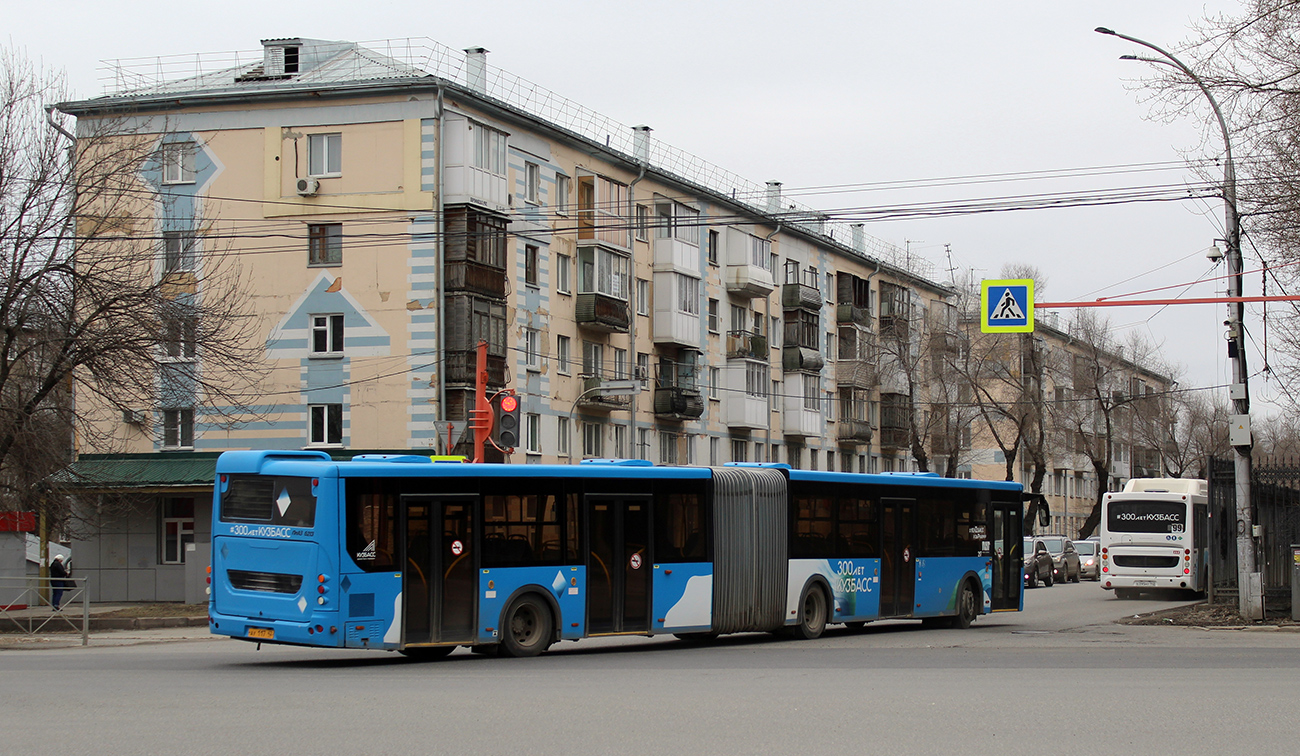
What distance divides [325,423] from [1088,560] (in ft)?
104

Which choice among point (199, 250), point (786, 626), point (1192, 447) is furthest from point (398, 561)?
point (1192, 447)

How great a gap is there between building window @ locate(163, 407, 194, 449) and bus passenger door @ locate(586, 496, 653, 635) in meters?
25.6

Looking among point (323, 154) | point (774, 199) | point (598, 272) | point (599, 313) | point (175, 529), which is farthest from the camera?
point (774, 199)

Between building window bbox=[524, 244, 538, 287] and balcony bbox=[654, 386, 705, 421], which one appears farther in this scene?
balcony bbox=[654, 386, 705, 421]

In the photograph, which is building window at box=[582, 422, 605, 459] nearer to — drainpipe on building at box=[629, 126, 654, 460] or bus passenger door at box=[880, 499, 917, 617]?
drainpipe on building at box=[629, 126, 654, 460]

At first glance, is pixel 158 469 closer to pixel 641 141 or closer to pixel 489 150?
pixel 489 150

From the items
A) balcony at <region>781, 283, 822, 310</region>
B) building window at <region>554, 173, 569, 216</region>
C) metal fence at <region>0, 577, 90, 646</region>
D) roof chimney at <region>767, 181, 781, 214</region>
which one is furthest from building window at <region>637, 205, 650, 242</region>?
metal fence at <region>0, 577, 90, 646</region>

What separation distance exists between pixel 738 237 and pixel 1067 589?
64.3ft

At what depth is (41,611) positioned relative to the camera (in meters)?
27.8

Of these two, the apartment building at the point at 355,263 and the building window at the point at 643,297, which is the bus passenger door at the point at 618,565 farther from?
the building window at the point at 643,297

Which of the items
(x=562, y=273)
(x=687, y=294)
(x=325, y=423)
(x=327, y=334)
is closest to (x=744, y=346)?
(x=687, y=294)

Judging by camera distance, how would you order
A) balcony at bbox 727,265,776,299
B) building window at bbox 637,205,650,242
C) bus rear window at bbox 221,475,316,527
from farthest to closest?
balcony at bbox 727,265,776,299
building window at bbox 637,205,650,242
bus rear window at bbox 221,475,316,527

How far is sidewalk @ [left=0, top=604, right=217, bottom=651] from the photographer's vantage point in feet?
82.1

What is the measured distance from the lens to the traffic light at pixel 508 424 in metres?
25.0
